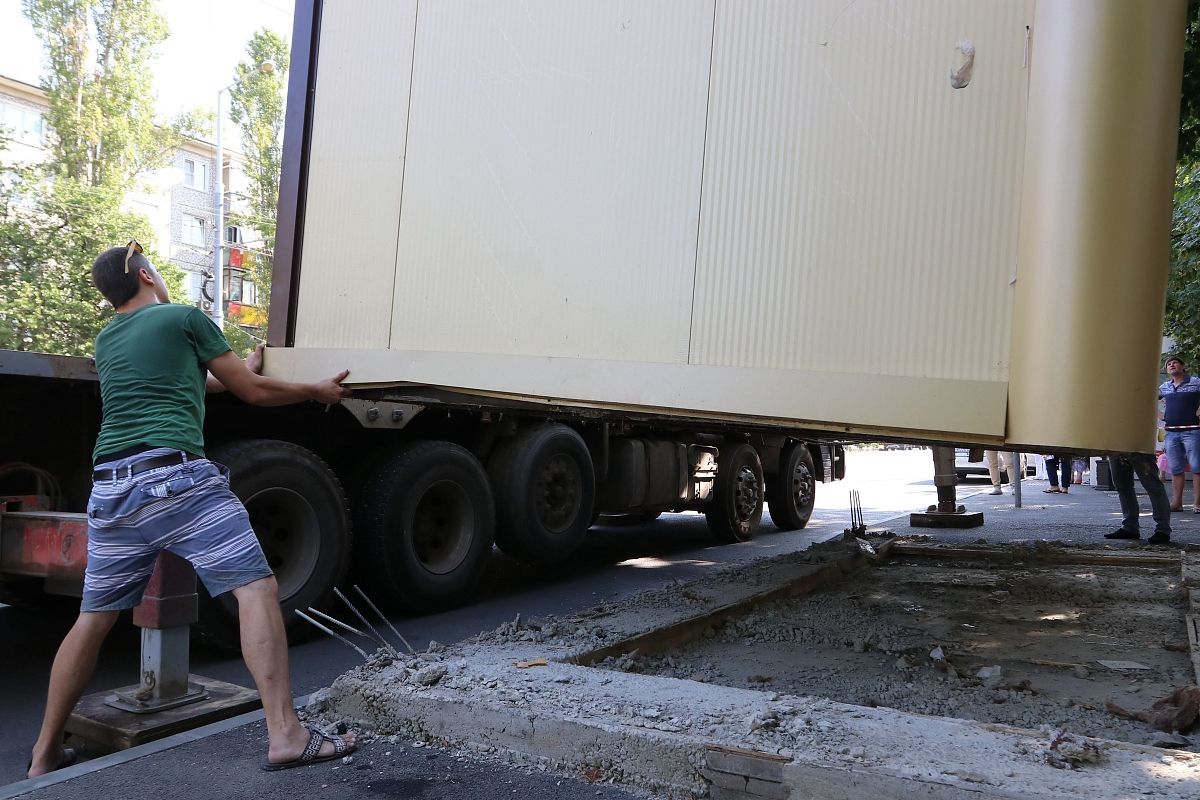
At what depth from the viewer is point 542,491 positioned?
735 cm

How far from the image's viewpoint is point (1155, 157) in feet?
9.96

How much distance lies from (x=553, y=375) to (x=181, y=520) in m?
1.48

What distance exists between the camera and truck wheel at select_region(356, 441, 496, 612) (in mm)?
5777

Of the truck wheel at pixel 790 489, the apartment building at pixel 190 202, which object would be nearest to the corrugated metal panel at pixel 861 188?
the truck wheel at pixel 790 489

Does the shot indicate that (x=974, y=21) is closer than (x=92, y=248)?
Yes

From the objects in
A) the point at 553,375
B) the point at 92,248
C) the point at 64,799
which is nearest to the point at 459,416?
the point at 553,375

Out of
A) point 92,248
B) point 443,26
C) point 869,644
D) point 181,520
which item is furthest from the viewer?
point 92,248

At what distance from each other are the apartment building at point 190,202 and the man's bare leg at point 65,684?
24677mm

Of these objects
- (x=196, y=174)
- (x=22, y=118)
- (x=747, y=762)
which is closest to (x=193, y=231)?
(x=196, y=174)

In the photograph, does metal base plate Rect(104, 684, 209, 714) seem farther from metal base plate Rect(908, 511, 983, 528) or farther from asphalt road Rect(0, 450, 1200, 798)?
metal base plate Rect(908, 511, 983, 528)

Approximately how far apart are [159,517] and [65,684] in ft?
2.13

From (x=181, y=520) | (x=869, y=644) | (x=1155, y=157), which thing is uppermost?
(x=1155, y=157)

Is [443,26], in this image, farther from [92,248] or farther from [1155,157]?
[92,248]

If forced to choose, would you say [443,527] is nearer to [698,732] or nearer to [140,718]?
[140,718]
